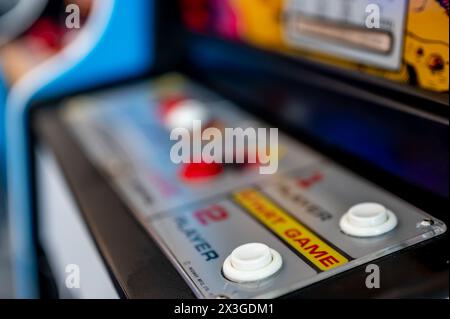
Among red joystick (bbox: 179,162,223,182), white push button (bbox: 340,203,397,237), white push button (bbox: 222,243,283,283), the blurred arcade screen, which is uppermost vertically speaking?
the blurred arcade screen

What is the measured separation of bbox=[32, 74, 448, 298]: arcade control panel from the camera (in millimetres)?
770

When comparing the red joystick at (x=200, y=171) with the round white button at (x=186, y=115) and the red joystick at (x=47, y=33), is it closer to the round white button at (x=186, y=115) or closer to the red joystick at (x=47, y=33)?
the round white button at (x=186, y=115)

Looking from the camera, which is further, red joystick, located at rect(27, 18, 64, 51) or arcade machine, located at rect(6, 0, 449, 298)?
red joystick, located at rect(27, 18, 64, 51)

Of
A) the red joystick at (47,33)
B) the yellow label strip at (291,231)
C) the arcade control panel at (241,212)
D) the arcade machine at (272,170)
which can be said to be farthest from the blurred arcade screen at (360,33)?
the red joystick at (47,33)

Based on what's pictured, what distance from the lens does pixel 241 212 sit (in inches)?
37.4

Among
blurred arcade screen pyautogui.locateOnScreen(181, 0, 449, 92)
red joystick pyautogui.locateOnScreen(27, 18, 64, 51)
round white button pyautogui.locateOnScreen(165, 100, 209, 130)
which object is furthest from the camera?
red joystick pyautogui.locateOnScreen(27, 18, 64, 51)

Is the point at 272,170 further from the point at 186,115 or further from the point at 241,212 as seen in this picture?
the point at 186,115

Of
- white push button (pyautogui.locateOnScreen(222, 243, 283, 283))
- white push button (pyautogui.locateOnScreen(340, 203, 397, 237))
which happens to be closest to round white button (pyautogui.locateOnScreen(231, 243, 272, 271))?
white push button (pyautogui.locateOnScreen(222, 243, 283, 283))

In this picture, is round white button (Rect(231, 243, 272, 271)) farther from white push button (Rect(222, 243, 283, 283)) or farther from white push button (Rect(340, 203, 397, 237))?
white push button (Rect(340, 203, 397, 237))

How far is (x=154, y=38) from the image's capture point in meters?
1.73

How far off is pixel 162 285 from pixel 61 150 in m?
0.63

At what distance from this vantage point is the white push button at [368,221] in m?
0.81

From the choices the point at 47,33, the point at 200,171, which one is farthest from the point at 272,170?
the point at 47,33

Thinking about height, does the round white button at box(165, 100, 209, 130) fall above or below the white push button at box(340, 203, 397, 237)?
below
